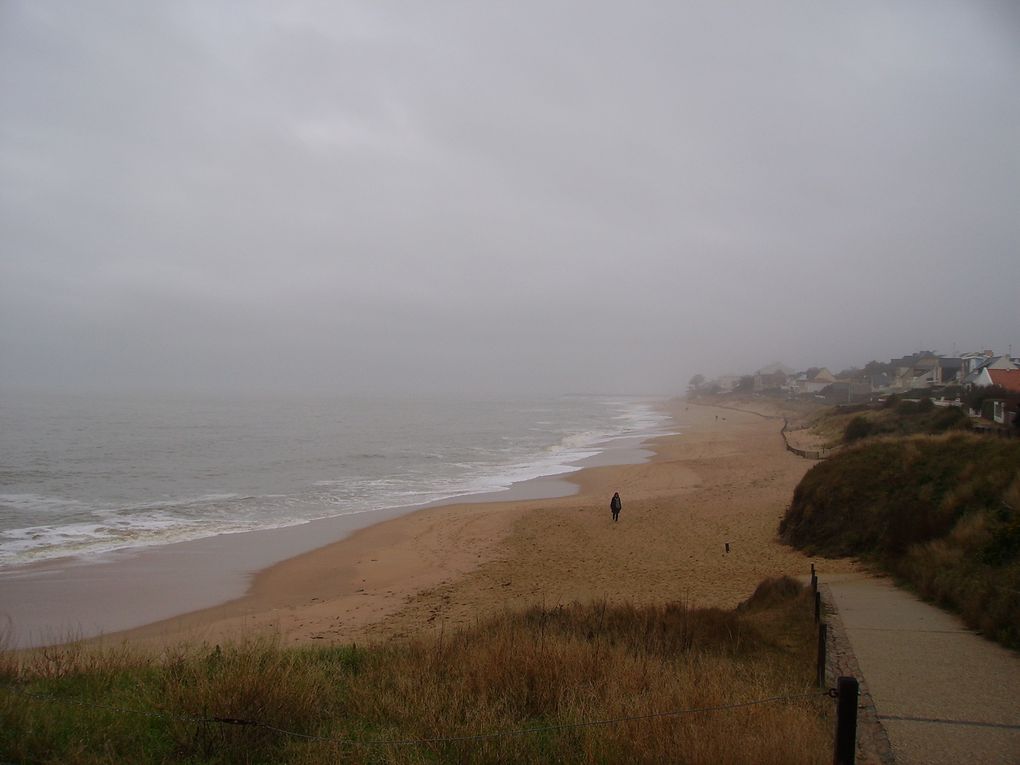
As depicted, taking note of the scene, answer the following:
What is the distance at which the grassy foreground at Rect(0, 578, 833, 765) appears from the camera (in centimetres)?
416

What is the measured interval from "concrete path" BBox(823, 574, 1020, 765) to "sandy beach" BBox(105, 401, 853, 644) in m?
3.94

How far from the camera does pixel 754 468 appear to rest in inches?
1223

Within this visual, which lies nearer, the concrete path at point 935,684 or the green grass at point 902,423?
the concrete path at point 935,684

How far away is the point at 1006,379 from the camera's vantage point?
1617 inches

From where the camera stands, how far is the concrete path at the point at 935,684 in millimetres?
4688

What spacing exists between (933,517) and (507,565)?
902cm

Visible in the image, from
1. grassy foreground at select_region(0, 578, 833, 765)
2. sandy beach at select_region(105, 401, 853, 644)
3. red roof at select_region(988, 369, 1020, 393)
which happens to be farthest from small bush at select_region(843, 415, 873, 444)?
grassy foreground at select_region(0, 578, 833, 765)

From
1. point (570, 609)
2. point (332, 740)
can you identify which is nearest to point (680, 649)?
point (570, 609)

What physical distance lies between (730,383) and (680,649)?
7758 inches

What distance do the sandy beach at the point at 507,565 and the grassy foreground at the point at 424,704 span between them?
351 centimetres

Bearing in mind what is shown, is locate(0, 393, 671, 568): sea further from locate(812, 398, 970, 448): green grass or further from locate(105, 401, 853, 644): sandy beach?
locate(812, 398, 970, 448): green grass

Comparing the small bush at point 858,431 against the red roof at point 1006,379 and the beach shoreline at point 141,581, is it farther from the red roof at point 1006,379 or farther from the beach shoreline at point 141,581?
the beach shoreline at point 141,581

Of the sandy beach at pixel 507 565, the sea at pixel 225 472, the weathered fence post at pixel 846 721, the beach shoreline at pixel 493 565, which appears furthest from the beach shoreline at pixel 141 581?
the weathered fence post at pixel 846 721

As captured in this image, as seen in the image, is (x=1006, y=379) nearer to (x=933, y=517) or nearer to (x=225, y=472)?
(x=933, y=517)
